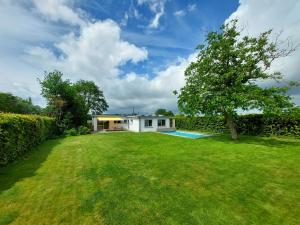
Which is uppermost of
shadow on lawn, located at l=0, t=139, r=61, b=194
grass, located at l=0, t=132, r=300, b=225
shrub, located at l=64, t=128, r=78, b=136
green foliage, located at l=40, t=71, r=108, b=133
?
green foliage, located at l=40, t=71, r=108, b=133

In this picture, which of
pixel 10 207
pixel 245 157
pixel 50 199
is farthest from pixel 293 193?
pixel 10 207

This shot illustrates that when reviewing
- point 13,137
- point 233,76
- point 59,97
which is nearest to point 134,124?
point 59,97

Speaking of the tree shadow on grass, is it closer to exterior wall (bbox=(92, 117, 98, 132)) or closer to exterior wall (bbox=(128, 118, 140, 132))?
exterior wall (bbox=(128, 118, 140, 132))

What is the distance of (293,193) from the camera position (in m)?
5.48

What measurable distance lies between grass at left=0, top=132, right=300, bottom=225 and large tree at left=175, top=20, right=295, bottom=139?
7.87 meters

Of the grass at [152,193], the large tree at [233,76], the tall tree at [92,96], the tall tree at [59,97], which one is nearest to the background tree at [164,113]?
the tall tree at [92,96]

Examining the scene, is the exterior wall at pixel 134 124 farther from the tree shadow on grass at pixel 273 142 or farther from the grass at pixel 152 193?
the grass at pixel 152 193

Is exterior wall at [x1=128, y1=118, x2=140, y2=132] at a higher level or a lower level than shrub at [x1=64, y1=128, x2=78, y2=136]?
higher

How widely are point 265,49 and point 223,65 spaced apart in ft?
13.1

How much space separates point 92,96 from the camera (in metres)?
58.9

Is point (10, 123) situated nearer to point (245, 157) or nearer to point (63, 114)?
point (245, 157)

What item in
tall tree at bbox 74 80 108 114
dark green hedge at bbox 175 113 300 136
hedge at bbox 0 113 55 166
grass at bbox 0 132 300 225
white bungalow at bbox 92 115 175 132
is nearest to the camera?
grass at bbox 0 132 300 225

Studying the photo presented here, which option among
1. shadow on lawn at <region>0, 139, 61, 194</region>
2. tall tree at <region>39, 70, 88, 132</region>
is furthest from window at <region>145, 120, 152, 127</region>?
shadow on lawn at <region>0, 139, 61, 194</region>

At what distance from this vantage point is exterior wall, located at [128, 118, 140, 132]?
3368cm
